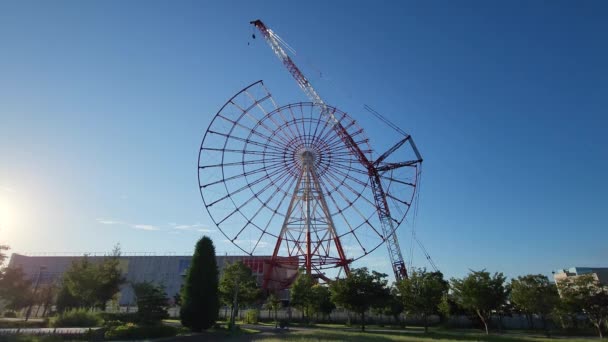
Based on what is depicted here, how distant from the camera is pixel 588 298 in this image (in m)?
37.5

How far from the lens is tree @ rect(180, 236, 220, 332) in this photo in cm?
3111

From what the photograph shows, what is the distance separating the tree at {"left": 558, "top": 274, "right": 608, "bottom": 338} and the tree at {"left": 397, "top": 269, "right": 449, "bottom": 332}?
13899 mm

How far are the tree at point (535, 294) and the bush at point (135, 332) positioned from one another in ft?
128

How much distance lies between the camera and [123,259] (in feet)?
322

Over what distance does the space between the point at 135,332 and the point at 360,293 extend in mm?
23975

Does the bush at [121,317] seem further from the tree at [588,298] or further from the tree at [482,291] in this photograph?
the tree at [588,298]

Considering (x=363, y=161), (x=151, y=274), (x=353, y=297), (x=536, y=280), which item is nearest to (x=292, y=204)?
(x=363, y=161)

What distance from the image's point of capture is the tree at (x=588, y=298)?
122ft

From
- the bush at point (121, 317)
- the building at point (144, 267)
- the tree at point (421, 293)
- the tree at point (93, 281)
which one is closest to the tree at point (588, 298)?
the tree at point (421, 293)

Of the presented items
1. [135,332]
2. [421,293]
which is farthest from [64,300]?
[421,293]

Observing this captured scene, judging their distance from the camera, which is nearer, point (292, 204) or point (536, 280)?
point (536, 280)

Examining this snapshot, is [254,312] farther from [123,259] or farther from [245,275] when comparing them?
[123,259]

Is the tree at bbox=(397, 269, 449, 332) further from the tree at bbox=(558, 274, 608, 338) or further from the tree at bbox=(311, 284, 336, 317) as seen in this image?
the tree at bbox=(558, 274, 608, 338)

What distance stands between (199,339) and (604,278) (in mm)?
83734
